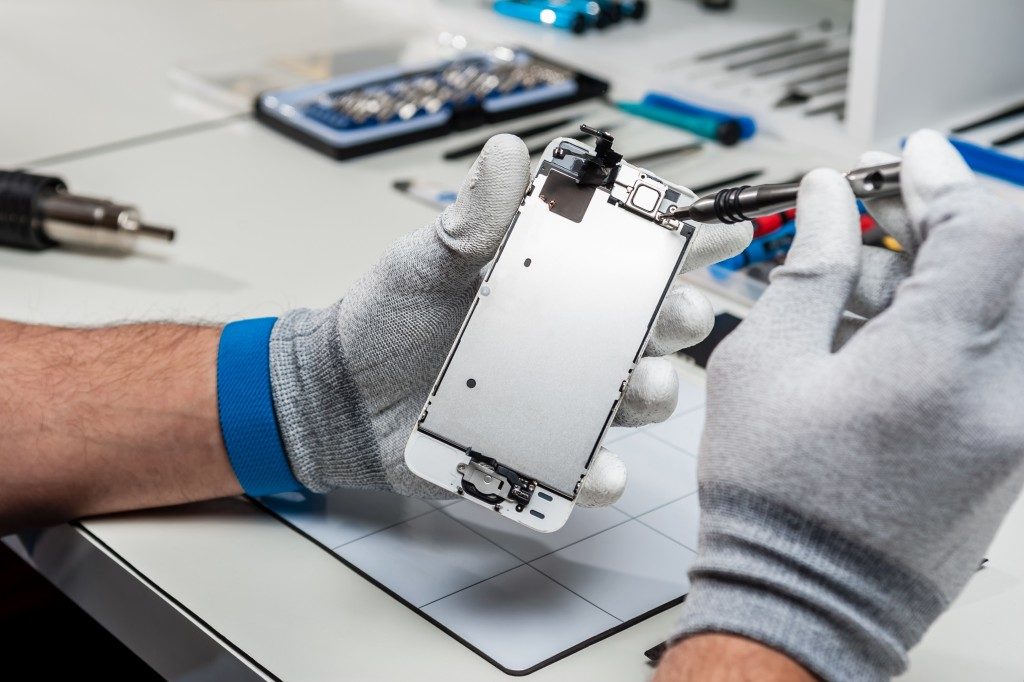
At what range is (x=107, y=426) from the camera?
83cm

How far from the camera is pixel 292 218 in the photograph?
1.20m

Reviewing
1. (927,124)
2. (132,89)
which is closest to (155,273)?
(132,89)

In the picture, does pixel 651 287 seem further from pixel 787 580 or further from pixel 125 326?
pixel 125 326

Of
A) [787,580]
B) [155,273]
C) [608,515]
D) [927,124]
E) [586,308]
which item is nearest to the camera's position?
[787,580]

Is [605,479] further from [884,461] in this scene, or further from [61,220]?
[61,220]

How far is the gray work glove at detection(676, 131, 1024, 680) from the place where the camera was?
1.88ft

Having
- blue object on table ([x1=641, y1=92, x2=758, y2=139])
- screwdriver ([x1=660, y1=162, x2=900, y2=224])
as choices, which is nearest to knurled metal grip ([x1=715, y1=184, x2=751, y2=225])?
screwdriver ([x1=660, y1=162, x2=900, y2=224])

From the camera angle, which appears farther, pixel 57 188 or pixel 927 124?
pixel 927 124

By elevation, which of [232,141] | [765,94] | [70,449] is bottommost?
[70,449]

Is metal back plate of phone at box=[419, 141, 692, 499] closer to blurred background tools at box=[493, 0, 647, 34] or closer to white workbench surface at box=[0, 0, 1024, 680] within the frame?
white workbench surface at box=[0, 0, 1024, 680]

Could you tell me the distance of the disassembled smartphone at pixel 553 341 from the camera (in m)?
0.71

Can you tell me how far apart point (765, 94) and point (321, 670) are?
99 centimetres

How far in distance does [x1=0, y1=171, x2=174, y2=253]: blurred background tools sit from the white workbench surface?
2cm

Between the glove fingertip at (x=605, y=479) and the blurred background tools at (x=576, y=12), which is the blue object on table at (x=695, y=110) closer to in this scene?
the blurred background tools at (x=576, y=12)
